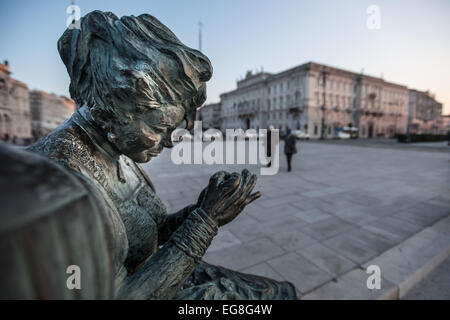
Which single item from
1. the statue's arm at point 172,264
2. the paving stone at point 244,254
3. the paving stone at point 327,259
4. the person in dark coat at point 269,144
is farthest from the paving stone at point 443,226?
the person in dark coat at point 269,144

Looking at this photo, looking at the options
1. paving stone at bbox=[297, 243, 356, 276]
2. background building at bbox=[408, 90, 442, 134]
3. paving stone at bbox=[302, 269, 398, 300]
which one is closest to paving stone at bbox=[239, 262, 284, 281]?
paving stone at bbox=[302, 269, 398, 300]

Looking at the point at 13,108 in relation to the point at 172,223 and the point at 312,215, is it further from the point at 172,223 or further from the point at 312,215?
the point at 172,223

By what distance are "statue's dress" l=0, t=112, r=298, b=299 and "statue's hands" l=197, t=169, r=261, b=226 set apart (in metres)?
0.21

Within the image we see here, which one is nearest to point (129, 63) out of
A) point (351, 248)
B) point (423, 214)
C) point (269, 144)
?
point (351, 248)

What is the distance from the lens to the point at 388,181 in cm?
694

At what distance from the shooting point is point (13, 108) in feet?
112

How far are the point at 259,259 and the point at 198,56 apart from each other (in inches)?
103

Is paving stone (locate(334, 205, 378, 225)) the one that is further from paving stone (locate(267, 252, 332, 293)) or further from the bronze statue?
the bronze statue
